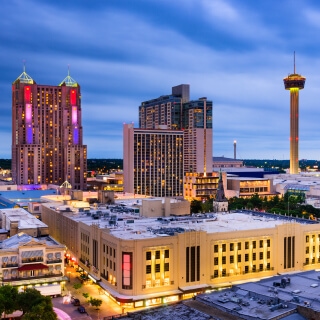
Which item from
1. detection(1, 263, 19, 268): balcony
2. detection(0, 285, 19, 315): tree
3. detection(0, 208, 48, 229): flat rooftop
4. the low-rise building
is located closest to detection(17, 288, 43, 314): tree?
detection(0, 285, 19, 315): tree

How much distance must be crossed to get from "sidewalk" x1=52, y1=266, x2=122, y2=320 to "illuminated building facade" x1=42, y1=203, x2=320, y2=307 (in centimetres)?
183

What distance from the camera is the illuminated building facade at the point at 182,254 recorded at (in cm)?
7825

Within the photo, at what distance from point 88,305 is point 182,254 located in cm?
1748

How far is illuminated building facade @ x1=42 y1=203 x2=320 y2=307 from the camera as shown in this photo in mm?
78250

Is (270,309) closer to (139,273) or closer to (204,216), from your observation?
(139,273)

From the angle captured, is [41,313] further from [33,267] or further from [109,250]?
[33,267]

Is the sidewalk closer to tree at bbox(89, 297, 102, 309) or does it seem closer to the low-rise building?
tree at bbox(89, 297, 102, 309)

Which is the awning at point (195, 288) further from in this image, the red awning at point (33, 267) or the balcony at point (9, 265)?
the balcony at point (9, 265)

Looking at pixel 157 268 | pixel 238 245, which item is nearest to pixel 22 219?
pixel 157 268

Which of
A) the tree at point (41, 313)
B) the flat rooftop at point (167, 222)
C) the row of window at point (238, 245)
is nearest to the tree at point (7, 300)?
the tree at point (41, 313)

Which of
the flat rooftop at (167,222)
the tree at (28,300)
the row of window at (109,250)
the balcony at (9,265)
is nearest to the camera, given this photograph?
the tree at (28,300)

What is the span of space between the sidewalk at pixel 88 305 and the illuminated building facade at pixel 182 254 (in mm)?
1835

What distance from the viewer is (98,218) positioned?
107m

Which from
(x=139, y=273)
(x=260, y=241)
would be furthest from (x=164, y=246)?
(x=260, y=241)
